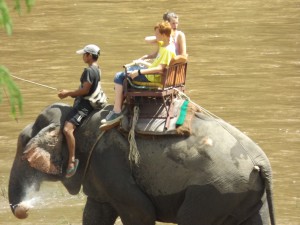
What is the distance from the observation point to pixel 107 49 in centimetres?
2131

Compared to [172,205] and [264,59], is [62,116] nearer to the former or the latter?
[172,205]

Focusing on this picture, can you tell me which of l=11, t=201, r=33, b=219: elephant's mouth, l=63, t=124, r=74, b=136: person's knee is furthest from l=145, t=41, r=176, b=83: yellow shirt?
l=11, t=201, r=33, b=219: elephant's mouth

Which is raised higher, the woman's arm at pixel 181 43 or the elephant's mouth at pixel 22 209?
the woman's arm at pixel 181 43

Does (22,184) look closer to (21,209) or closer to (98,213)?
(21,209)

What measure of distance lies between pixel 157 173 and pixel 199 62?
11.2 meters

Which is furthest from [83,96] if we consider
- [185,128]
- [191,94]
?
[191,94]

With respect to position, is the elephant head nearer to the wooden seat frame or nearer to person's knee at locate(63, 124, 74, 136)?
person's knee at locate(63, 124, 74, 136)

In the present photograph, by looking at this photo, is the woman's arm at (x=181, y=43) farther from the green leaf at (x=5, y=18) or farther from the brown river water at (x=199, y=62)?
the green leaf at (x=5, y=18)

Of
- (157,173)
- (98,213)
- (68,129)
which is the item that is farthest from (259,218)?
(68,129)

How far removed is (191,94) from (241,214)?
28.5ft

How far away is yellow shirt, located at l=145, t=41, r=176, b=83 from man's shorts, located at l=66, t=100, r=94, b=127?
614 mm

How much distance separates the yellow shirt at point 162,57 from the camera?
9.00 m

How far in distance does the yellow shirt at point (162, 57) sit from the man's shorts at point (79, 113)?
614 mm

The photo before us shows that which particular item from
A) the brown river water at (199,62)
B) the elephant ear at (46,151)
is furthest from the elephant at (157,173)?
the brown river water at (199,62)
